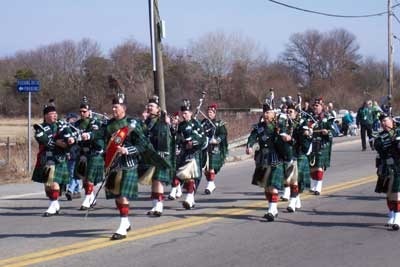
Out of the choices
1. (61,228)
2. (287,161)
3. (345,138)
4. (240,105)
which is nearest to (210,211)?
(287,161)

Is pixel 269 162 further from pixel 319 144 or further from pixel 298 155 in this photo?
pixel 319 144

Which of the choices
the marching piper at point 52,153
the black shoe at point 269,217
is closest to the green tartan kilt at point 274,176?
the black shoe at point 269,217

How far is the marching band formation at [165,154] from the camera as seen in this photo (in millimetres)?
8883

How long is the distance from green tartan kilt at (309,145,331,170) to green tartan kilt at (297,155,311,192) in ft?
4.77

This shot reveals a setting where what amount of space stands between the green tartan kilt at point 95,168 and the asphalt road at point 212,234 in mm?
556

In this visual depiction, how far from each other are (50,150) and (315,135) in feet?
17.0

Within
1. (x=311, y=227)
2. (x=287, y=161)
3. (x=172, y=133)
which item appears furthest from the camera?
(x=172, y=133)

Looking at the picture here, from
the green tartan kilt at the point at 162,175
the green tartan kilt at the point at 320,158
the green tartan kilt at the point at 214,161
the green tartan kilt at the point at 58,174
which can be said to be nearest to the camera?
the green tartan kilt at the point at 162,175

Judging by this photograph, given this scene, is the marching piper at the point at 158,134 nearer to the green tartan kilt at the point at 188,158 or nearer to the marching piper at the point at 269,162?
the green tartan kilt at the point at 188,158

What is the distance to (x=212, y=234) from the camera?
9.15 meters

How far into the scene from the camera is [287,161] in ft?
34.2

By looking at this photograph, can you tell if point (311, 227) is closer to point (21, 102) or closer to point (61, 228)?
point (61, 228)

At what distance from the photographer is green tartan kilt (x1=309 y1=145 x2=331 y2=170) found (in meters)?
13.4

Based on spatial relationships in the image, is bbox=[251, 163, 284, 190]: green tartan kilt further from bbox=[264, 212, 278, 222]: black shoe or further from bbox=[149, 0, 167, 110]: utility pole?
bbox=[149, 0, 167, 110]: utility pole
